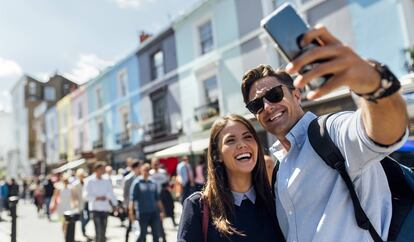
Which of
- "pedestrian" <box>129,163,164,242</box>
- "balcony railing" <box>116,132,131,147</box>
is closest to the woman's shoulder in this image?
"pedestrian" <box>129,163,164,242</box>

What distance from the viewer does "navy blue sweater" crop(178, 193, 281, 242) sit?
6.42 feet

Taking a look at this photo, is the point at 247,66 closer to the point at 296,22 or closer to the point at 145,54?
the point at 145,54

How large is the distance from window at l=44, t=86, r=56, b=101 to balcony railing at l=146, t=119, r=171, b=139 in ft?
90.8

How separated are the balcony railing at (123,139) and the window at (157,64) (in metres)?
4.16

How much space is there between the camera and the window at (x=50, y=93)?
137 ft

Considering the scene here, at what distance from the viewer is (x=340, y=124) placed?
140 centimetres

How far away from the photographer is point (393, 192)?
1476 millimetres

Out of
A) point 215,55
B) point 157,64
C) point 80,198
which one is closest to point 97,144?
point 157,64

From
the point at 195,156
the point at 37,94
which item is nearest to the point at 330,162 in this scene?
the point at 195,156

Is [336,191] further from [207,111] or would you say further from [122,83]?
[122,83]

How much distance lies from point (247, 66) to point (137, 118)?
892 cm

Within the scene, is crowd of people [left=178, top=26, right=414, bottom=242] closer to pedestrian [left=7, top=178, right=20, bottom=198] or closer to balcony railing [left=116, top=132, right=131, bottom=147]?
pedestrian [left=7, top=178, right=20, bottom=198]

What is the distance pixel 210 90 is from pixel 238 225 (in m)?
13.4

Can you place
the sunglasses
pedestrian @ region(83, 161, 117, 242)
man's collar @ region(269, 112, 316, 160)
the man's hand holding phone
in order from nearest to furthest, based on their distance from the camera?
the man's hand holding phone → man's collar @ region(269, 112, 316, 160) → the sunglasses → pedestrian @ region(83, 161, 117, 242)
